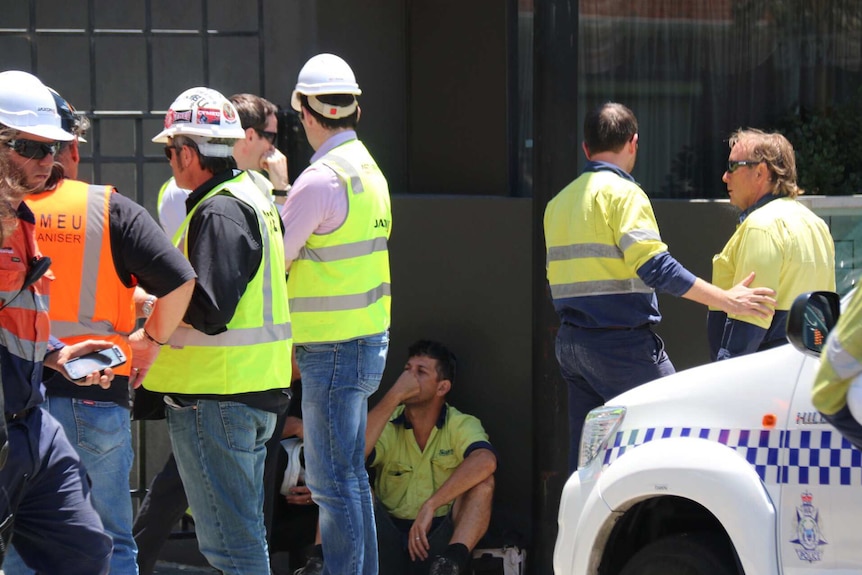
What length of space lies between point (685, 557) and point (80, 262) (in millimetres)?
2148

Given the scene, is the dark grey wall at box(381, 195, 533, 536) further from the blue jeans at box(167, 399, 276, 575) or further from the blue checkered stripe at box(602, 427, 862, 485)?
the blue checkered stripe at box(602, 427, 862, 485)

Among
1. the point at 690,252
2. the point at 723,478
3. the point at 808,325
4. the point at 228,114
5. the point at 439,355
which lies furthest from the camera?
the point at 690,252

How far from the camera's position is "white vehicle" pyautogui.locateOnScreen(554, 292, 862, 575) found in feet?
11.9

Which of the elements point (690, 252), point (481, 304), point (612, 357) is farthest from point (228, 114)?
point (690, 252)

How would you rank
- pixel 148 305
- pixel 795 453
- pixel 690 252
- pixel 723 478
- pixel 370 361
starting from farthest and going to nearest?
pixel 690 252 → pixel 370 361 → pixel 148 305 → pixel 723 478 → pixel 795 453

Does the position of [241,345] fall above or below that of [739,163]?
below

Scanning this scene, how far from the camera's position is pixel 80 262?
4.00 m

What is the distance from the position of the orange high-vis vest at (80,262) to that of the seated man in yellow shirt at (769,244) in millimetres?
2497

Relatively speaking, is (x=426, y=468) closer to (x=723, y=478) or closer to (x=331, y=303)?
(x=331, y=303)

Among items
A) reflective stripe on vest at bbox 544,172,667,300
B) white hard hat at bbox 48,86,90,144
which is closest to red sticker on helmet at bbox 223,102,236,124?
white hard hat at bbox 48,86,90,144

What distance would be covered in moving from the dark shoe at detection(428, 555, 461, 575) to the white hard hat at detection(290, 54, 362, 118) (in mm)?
2089

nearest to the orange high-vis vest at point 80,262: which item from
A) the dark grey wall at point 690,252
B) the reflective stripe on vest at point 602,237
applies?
the reflective stripe on vest at point 602,237

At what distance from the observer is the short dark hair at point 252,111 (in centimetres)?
572

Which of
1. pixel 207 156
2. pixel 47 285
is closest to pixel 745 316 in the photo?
pixel 207 156
